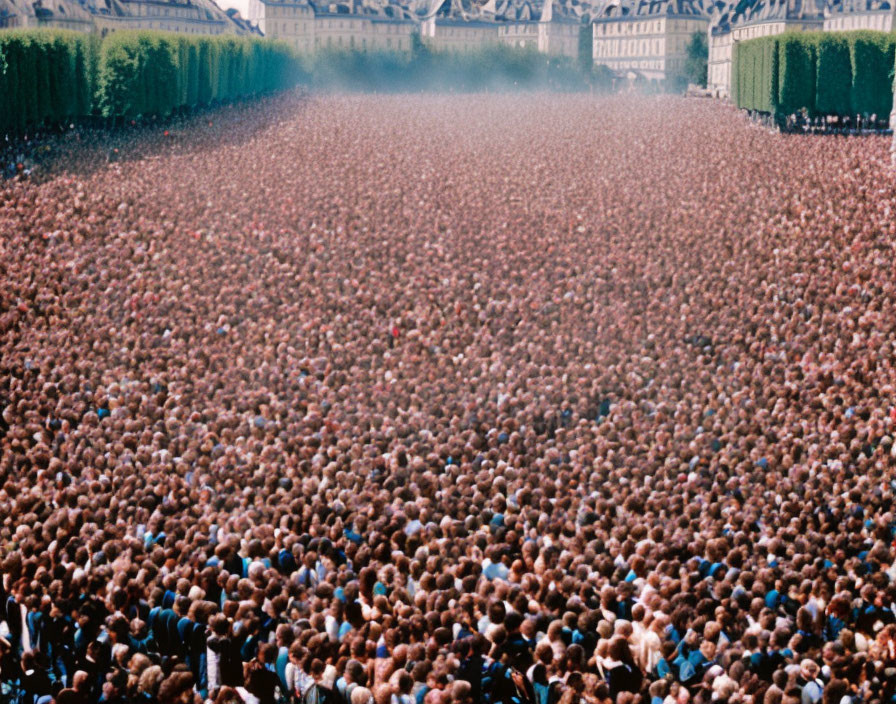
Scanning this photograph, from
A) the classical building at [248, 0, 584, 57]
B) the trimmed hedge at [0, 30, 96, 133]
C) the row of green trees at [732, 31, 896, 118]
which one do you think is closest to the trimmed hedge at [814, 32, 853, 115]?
the row of green trees at [732, 31, 896, 118]

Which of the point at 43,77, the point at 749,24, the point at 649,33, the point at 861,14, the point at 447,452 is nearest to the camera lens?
the point at 447,452

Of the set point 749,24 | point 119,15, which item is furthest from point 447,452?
point 119,15

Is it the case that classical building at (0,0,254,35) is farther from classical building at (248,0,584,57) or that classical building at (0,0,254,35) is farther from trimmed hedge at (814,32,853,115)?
trimmed hedge at (814,32,853,115)

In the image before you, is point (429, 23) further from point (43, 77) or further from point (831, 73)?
point (43, 77)

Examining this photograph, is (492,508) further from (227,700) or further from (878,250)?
(878,250)

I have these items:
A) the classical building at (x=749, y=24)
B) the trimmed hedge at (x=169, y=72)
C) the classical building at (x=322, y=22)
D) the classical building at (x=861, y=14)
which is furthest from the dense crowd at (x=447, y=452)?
the classical building at (x=322, y=22)

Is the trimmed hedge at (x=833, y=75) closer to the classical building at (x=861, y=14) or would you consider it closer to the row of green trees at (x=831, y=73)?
the row of green trees at (x=831, y=73)
